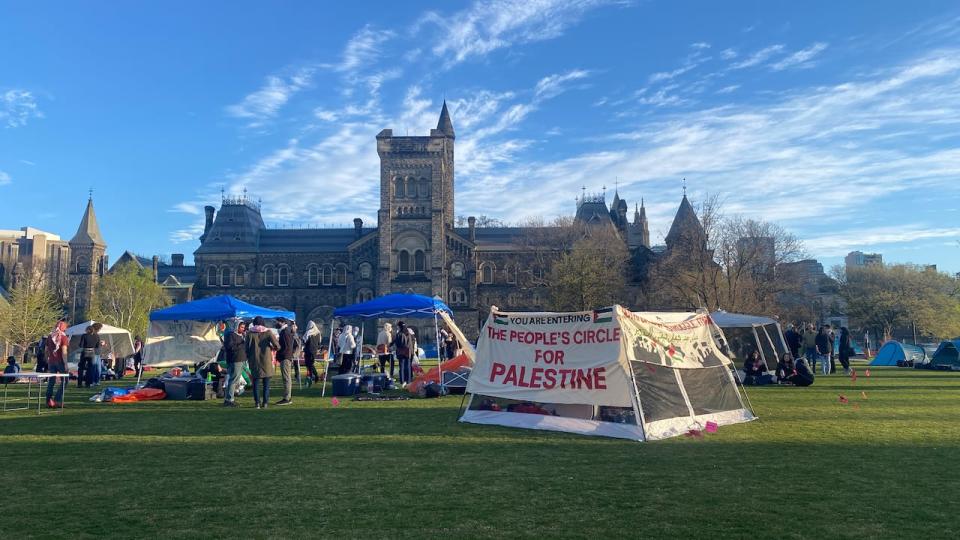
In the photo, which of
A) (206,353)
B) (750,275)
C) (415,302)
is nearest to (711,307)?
(750,275)

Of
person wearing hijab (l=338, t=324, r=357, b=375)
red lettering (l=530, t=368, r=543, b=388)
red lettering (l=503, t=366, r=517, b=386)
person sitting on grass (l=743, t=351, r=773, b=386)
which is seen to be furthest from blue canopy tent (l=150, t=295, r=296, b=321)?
person sitting on grass (l=743, t=351, r=773, b=386)

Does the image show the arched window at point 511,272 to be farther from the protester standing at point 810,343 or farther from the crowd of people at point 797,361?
the protester standing at point 810,343

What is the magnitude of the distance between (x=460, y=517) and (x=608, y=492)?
1.73 m

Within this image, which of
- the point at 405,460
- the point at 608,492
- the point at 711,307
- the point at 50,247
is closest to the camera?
the point at 608,492

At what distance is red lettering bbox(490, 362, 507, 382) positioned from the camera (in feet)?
38.9

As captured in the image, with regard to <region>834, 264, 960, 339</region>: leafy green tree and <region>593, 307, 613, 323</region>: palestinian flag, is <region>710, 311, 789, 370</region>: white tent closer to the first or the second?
<region>593, 307, 613, 323</region>: palestinian flag

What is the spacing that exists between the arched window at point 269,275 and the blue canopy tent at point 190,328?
143 ft

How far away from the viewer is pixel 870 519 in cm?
574

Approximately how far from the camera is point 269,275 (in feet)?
209

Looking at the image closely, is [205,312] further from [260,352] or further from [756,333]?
[756,333]

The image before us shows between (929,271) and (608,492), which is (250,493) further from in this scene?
(929,271)

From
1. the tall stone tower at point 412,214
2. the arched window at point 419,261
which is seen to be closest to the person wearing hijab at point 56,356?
the tall stone tower at point 412,214

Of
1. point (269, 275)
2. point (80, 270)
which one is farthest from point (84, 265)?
point (269, 275)

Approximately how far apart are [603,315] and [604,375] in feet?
3.25
